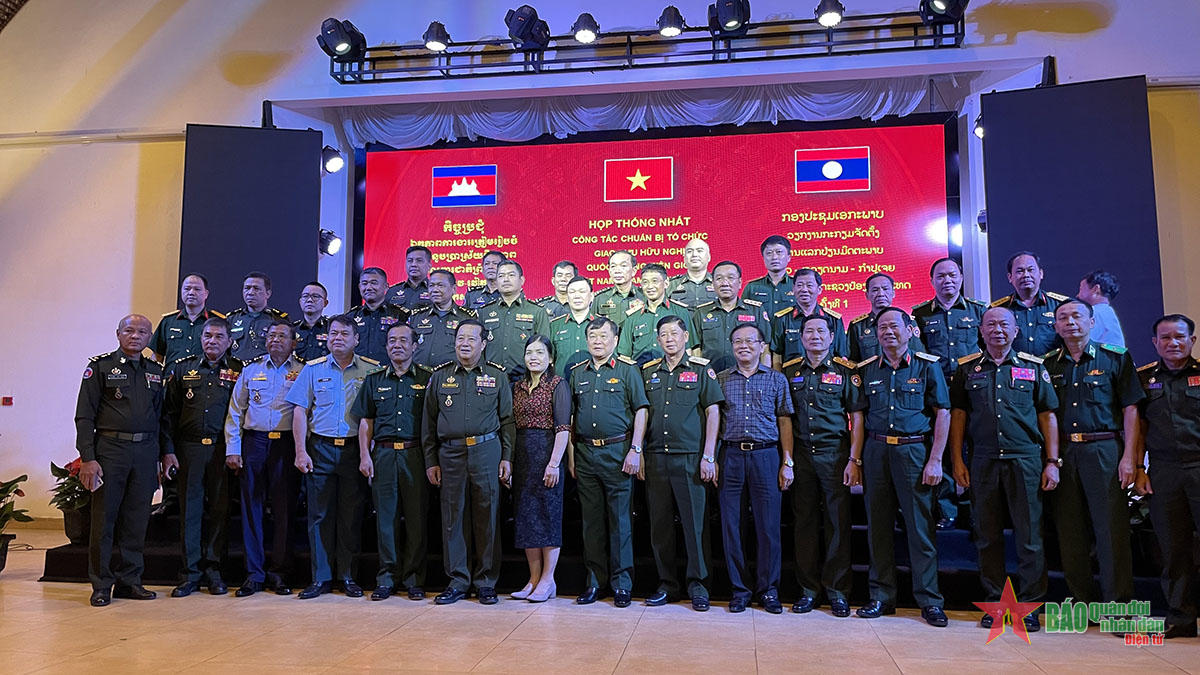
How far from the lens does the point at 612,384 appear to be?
4703 millimetres

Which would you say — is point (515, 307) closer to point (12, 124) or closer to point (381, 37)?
point (381, 37)

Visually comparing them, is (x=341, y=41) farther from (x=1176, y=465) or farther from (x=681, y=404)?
(x=1176, y=465)

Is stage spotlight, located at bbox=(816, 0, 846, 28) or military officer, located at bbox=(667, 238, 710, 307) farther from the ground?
stage spotlight, located at bbox=(816, 0, 846, 28)

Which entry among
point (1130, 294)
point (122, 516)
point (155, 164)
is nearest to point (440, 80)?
point (155, 164)

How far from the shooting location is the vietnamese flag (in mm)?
7980

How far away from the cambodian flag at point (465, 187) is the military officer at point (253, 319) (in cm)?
251

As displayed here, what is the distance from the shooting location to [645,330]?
5.48 m

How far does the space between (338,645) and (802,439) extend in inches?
102

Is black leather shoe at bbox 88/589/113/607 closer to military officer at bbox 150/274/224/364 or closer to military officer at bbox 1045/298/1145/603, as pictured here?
military officer at bbox 150/274/224/364

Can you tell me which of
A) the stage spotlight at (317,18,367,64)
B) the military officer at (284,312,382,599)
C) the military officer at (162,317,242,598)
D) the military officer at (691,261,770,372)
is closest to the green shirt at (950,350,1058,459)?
the military officer at (691,261,770,372)

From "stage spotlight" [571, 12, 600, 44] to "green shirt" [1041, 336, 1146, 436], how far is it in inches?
184

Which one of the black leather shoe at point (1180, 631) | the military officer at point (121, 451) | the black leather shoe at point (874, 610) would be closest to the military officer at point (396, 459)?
the military officer at point (121, 451)

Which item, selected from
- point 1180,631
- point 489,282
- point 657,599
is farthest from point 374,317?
point 1180,631

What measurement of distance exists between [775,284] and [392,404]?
8.95 feet
